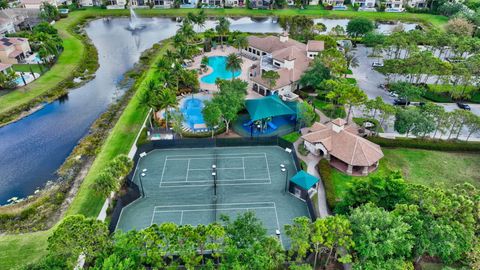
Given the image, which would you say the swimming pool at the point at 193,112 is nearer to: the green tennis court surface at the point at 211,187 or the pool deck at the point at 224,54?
the pool deck at the point at 224,54

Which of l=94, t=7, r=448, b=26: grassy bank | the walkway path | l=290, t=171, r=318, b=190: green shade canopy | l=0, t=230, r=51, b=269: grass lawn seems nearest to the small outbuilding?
l=290, t=171, r=318, b=190: green shade canopy

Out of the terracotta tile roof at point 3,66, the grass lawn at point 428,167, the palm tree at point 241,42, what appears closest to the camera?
the grass lawn at point 428,167

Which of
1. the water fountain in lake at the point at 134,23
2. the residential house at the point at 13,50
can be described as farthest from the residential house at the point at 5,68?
the water fountain in lake at the point at 134,23

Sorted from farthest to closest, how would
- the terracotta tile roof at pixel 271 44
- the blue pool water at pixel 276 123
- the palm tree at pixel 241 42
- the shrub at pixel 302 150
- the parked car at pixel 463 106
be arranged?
1. the palm tree at pixel 241 42
2. the terracotta tile roof at pixel 271 44
3. the parked car at pixel 463 106
4. the blue pool water at pixel 276 123
5. the shrub at pixel 302 150

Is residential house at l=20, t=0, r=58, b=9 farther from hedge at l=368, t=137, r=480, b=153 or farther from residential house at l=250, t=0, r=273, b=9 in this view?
hedge at l=368, t=137, r=480, b=153

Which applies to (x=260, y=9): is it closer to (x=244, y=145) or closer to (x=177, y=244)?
(x=244, y=145)

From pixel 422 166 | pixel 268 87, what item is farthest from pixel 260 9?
pixel 422 166
